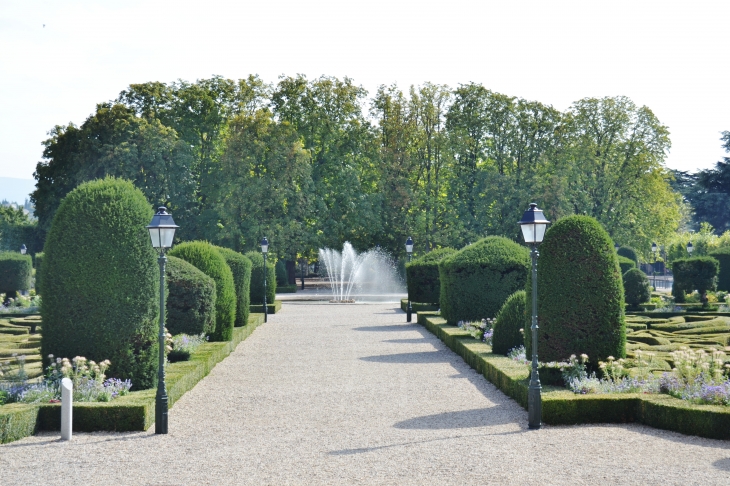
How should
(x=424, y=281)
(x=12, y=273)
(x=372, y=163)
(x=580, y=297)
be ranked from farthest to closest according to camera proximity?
1. (x=372, y=163)
2. (x=12, y=273)
3. (x=424, y=281)
4. (x=580, y=297)

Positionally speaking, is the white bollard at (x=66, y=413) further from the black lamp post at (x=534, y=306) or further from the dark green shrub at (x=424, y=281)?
the dark green shrub at (x=424, y=281)

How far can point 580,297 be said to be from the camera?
11.6m

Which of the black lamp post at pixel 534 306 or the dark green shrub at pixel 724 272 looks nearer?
the black lamp post at pixel 534 306

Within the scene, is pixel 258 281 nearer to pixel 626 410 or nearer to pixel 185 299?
pixel 185 299

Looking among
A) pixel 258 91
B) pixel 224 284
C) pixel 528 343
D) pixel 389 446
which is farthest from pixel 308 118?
pixel 389 446

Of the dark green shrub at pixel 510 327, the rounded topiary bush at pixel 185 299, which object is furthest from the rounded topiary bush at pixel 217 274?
the dark green shrub at pixel 510 327

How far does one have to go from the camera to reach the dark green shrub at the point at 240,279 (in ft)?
72.4

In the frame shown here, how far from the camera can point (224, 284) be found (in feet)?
60.8

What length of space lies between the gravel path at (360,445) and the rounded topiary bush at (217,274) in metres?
4.09

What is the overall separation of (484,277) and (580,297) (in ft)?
27.5

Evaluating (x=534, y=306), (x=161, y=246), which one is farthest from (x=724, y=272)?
(x=161, y=246)

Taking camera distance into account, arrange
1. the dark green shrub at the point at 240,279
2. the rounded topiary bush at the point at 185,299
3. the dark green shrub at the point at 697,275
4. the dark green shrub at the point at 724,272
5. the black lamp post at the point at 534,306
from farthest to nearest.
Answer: the dark green shrub at the point at 724,272
the dark green shrub at the point at 697,275
the dark green shrub at the point at 240,279
the rounded topiary bush at the point at 185,299
the black lamp post at the point at 534,306

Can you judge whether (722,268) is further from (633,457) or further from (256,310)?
(633,457)

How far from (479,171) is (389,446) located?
40345 millimetres
